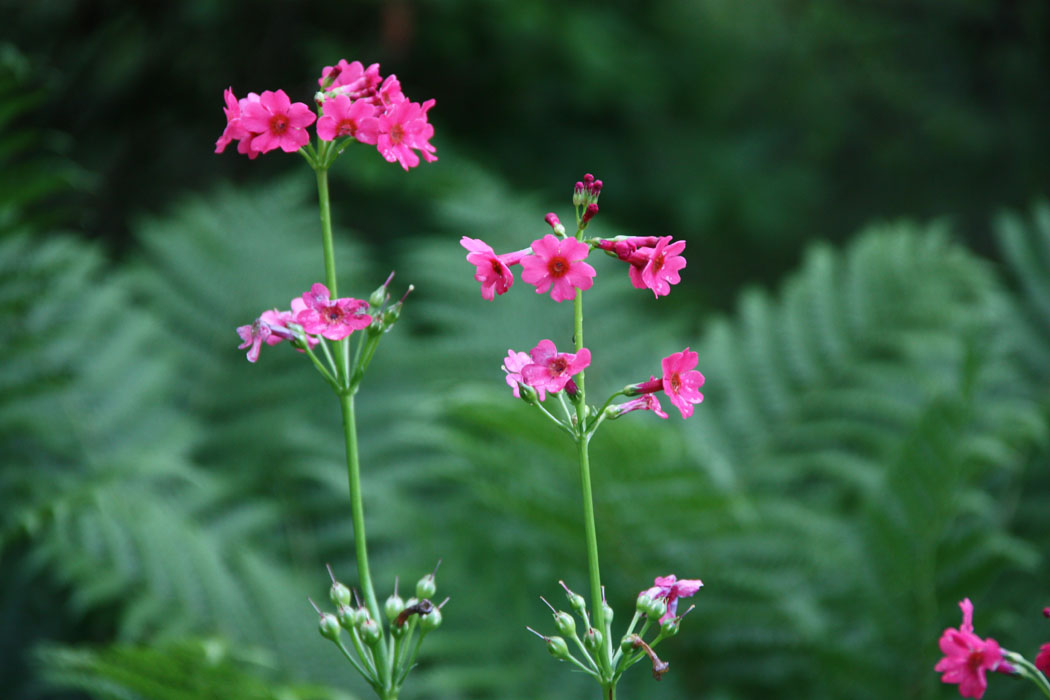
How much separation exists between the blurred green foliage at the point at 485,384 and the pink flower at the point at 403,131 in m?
1.10

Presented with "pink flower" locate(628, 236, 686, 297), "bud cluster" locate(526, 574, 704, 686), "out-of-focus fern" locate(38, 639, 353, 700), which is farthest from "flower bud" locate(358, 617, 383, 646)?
"out-of-focus fern" locate(38, 639, 353, 700)

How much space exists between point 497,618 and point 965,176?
160 inches

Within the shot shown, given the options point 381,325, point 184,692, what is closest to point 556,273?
point 381,325

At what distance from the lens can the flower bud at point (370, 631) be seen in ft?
2.71

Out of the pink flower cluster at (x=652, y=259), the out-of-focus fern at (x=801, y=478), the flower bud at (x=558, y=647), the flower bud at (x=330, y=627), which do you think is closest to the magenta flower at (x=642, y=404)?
the pink flower cluster at (x=652, y=259)

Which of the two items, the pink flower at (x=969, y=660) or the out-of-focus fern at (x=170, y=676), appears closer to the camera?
the pink flower at (x=969, y=660)

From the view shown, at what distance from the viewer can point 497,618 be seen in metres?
2.19

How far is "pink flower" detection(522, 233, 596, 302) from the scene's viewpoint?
A: 78 cm

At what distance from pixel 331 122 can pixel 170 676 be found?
1158 millimetres

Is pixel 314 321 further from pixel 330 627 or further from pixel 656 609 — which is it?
pixel 656 609

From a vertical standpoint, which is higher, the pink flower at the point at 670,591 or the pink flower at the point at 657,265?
the pink flower at the point at 657,265

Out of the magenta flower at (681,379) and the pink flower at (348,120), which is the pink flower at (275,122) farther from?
the magenta flower at (681,379)

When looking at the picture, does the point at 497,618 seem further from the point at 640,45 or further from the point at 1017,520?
the point at 640,45

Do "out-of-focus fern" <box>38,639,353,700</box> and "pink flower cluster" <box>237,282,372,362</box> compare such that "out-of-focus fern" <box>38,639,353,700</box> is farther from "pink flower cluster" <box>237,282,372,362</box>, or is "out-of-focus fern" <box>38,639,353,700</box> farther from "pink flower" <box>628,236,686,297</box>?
"pink flower" <box>628,236,686,297</box>
